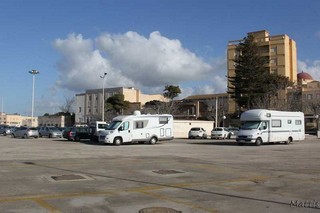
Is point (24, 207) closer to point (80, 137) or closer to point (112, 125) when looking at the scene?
point (112, 125)

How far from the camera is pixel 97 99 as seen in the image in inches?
5325

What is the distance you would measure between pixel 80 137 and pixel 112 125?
10118mm

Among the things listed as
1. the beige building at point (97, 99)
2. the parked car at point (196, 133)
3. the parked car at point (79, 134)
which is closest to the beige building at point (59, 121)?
the beige building at point (97, 99)

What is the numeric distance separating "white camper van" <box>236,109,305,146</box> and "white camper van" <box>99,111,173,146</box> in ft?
21.4

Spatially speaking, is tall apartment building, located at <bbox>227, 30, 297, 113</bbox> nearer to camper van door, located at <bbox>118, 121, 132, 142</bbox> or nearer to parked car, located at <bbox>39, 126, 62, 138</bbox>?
parked car, located at <bbox>39, 126, 62, 138</bbox>

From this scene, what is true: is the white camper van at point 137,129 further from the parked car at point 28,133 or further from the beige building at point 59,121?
the beige building at point 59,121

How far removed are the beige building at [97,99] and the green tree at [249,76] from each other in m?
48.2

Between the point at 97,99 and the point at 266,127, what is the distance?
105 m

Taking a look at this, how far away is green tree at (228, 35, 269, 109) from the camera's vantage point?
7881cm

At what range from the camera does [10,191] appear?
33.7 ft

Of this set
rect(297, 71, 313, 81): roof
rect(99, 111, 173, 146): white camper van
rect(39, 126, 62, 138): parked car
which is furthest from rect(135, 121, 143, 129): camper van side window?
rect(297, 71, 313, 81): roof

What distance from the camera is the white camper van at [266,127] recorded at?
34000 mm

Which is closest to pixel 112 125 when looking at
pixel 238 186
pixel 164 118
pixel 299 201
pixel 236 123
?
pixel 164 118

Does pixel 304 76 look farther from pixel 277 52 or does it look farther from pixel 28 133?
pixel 28 133
